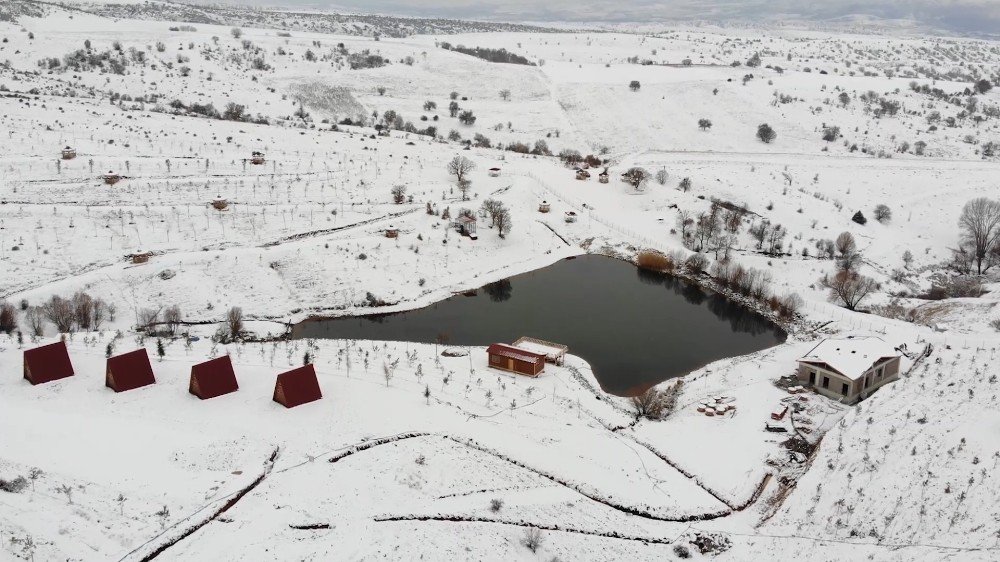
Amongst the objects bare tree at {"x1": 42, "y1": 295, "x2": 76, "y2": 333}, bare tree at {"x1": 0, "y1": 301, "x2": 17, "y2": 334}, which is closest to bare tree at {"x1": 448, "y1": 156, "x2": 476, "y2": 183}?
bare tree at {"x1": 42, "y1": 295, "x2": 76, "y2": 333}

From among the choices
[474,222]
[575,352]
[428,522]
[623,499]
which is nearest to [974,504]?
[623,499]

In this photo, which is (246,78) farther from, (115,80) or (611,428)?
(611,428)

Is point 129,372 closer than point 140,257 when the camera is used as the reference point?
Yes

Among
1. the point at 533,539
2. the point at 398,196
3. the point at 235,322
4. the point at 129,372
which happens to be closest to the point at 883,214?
the point at 398,196

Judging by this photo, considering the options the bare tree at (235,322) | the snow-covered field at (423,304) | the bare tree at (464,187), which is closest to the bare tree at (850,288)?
the snow-covered field at (423,304)

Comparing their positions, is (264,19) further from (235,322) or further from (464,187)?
(235,322)

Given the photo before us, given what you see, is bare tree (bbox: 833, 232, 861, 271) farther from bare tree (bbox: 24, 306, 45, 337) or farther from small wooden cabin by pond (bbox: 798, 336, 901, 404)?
bare tree (bbox: 24, 306, 45, 337)

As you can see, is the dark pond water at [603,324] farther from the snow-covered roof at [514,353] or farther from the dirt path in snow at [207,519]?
the dirt path in snow at [207,519]
